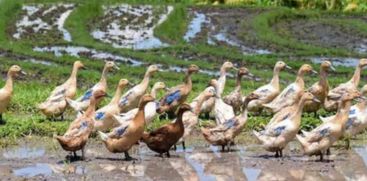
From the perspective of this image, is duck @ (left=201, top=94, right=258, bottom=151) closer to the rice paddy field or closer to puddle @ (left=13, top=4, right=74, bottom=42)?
the rice paddy field

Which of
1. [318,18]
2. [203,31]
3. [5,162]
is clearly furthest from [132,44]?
[5,162]

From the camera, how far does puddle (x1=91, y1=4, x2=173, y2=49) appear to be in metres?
35.2

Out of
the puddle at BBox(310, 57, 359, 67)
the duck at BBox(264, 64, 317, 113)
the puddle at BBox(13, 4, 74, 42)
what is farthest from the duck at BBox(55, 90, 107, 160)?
the puddle at BBox(13, 4, 74, 42)

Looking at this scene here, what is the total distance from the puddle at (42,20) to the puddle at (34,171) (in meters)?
21.2

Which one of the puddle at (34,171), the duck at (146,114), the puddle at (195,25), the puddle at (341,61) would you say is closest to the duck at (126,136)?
the duck at (146,114)

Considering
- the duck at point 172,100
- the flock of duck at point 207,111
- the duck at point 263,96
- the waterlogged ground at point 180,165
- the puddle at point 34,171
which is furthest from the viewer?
the duck at point 263,96

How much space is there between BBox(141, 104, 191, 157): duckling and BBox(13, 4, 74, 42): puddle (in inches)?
801

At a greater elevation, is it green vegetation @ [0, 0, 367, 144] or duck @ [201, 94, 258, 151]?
duck @ [201, 94, 258, 151]

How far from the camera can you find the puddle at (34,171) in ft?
42.1

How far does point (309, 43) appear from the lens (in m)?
34.9

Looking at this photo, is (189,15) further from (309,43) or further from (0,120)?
(0,120)

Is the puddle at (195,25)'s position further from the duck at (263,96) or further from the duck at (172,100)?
the duck at (172,100)

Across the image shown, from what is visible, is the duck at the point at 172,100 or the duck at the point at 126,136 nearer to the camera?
the duck at the point at 126,136

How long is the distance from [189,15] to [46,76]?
1806 cm
